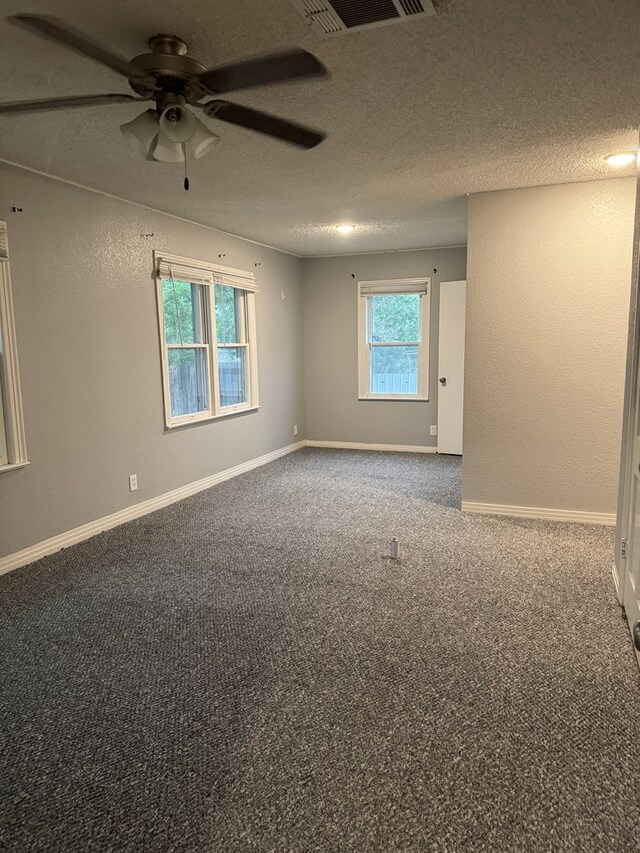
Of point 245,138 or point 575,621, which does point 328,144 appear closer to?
point 245,138

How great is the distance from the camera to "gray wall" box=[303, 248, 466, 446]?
6445 millimetres

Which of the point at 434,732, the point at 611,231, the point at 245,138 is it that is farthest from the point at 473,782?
the point at 611,231

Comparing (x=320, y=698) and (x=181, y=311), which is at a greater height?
(x=181, y=311)

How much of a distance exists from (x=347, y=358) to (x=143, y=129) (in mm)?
4930

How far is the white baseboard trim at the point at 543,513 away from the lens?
394 cm

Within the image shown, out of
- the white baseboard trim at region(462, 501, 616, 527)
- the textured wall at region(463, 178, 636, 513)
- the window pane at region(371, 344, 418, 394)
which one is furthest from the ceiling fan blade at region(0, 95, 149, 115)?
the window pane at region(371, 344, 418, 394)

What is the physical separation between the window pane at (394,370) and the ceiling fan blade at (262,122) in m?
4.59

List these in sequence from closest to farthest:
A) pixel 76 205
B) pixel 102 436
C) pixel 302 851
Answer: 1. pixel 302 851
2. pixel 76 205
3. pixel 102 436

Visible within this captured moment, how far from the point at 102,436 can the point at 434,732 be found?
2.98 metres

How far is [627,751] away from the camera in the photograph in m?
1.78

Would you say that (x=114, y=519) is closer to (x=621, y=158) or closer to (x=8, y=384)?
(x=8, y=384)

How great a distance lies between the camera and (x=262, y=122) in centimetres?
200

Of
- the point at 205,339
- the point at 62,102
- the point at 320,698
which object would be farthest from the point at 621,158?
the point at 205,339

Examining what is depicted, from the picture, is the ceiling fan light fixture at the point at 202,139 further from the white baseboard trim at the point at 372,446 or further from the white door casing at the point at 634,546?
the white baseboard trim at the point at 372,446
